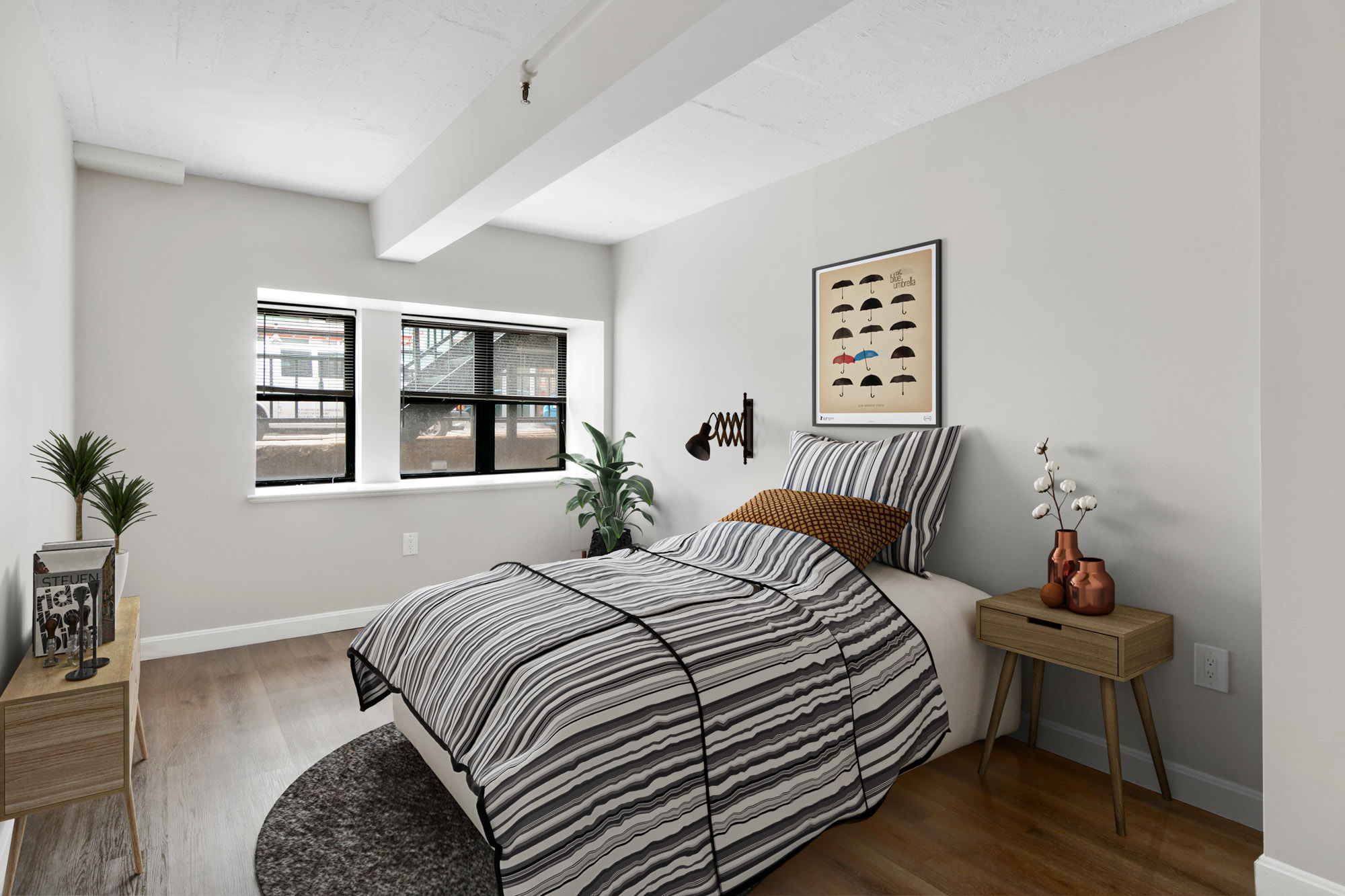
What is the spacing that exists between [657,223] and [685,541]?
7.12ft

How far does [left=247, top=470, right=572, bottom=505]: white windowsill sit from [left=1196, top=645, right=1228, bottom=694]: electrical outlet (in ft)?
11.4

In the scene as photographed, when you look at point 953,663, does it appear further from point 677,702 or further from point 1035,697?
point 677,702

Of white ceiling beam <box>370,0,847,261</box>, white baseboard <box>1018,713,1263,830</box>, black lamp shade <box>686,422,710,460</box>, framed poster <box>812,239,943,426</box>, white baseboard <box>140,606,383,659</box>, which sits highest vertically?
white ceiling beam <box>370,0,847,261</box>

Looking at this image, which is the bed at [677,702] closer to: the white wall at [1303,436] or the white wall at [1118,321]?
the white wall at [1118,321]

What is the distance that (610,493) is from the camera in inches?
174

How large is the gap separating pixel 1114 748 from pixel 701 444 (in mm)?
2344

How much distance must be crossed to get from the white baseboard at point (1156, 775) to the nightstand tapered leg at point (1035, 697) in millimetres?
80

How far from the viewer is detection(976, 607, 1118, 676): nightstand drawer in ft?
6.73

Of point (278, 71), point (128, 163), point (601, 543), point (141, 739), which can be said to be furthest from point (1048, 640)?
point (128, 163)

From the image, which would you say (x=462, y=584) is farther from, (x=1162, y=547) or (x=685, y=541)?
(x=1162, y=547)

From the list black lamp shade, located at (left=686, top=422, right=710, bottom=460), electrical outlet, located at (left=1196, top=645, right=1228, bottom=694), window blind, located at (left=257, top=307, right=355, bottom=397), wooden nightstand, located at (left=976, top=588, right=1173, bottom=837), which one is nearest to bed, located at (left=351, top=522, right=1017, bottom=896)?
wooden nightstand, located at (left=976, top=588, right=1173, bottom=837)

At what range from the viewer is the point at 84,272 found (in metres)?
3.25

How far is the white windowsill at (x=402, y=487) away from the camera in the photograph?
Answer: 150 inches

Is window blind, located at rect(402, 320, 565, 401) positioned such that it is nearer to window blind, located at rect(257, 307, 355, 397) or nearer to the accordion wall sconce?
window blind, located at rect(257, 307, 355, 397)
